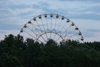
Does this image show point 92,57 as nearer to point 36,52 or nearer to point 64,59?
point 64,59

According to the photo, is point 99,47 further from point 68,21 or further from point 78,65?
point 78,65

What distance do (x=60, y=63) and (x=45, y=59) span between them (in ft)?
7.06

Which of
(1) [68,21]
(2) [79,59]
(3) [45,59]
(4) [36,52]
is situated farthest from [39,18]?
(2) [79,59]

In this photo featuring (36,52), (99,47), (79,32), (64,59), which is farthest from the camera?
(99,47)

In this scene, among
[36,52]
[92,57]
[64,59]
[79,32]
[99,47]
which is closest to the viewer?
[92,57]

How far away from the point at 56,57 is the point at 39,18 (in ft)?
38.6

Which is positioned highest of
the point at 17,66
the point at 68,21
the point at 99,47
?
the point at 68,21

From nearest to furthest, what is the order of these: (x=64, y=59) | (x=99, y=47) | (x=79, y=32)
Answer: (x=64, y=59)
(x=79, y=32)
(x=99, y=47)

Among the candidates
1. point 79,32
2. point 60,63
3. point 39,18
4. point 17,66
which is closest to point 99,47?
point 79,32

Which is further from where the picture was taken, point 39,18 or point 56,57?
point 39,18

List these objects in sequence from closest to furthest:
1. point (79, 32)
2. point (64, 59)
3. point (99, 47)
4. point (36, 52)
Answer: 1. point (64, 59)
2. point (36, 52)
3. point (79, 32)
4. point (99, 47)

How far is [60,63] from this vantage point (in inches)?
1422

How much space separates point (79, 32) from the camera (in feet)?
151

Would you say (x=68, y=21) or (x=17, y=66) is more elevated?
(x=68, y=21)
